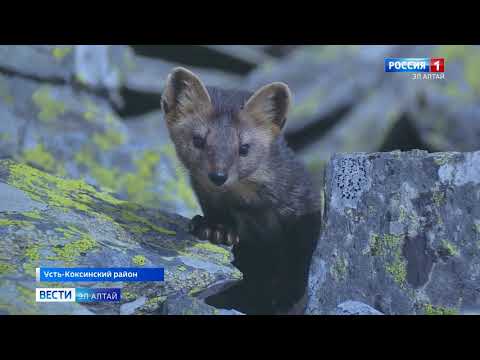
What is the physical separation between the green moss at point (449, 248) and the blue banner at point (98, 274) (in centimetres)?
150

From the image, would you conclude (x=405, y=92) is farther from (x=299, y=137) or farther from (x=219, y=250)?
(x=219, y=250)

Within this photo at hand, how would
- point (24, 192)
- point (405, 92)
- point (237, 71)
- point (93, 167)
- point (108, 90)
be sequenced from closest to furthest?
point (24, 192)
point (93, 167)
point (108, 90)
point (405, 92)
point (237, 71)

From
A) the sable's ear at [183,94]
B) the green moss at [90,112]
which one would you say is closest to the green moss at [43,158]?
the green moss at [90,112]

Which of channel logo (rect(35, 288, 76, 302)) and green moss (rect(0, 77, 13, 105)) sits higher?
green moss (rect(0, 77, 13, 105))

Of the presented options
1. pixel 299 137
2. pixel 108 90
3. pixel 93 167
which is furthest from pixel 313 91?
pixel 93 167

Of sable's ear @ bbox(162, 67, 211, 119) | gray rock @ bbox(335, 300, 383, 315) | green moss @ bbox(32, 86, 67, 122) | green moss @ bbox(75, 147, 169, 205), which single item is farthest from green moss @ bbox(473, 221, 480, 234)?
green moss @ bbox(32, 86, 67, 122)

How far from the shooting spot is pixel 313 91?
869 centimetres

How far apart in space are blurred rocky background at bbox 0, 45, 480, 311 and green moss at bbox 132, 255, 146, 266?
0.68 metres

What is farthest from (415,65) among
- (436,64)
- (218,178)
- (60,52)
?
(60,52)

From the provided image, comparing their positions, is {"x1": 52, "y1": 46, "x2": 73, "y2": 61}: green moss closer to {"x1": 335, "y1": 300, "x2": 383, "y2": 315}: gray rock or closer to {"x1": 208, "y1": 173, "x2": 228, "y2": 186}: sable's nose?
{"x1": 208, "y1": 173, "x2": 228, "y2": 186}: sable's nose

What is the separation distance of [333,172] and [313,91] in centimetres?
509

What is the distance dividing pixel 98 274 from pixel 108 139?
2924 mm

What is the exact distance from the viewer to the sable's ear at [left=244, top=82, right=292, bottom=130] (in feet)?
13.8

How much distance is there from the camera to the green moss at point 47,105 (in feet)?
19.9
